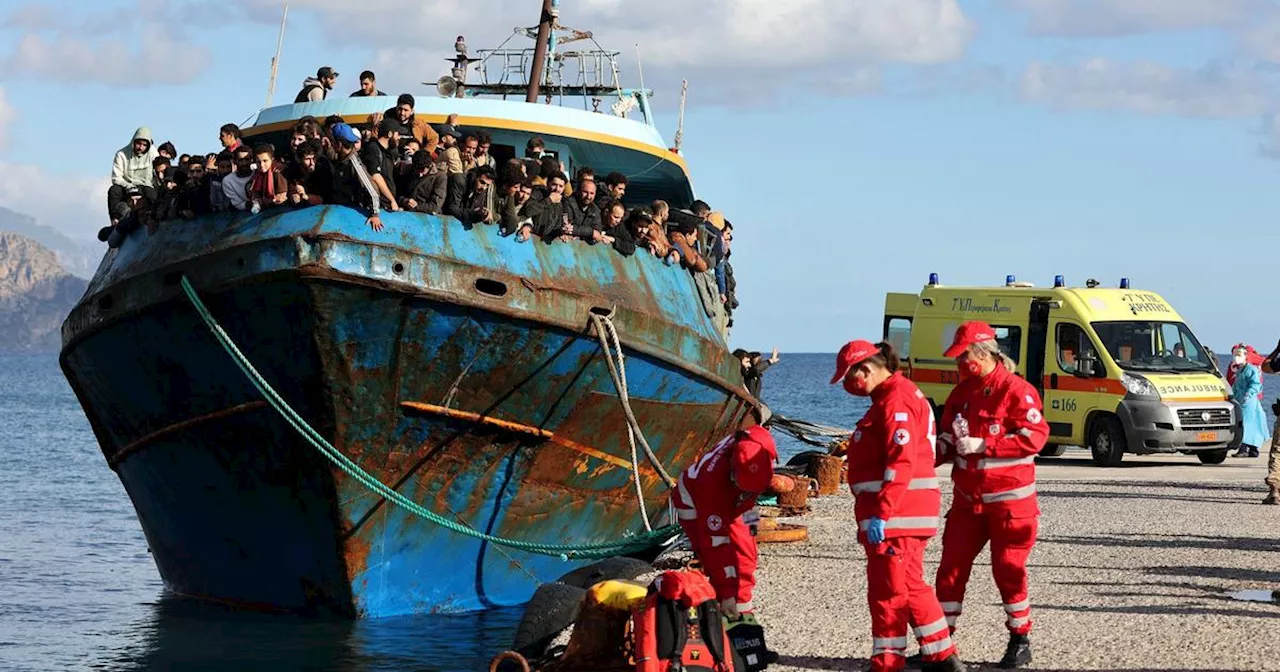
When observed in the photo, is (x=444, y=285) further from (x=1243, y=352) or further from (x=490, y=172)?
(x=1243, y=352)

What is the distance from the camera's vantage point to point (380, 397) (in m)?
12.4

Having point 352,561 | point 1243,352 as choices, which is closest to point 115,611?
point 352,561

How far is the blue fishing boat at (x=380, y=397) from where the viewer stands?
475 inches

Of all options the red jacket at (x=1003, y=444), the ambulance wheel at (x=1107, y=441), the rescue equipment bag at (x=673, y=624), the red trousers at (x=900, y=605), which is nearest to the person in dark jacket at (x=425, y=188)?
the red jacket at (x=1003, y=444)

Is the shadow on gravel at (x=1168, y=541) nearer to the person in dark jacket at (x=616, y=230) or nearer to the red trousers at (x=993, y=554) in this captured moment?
the person in dark jacket at (x=616, y=230)

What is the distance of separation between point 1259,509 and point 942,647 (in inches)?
384

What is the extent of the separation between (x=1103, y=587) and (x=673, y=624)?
4797 mm

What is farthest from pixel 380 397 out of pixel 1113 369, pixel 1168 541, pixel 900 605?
pixel 1113 369

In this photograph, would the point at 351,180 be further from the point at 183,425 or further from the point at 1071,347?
the point at 1071,347

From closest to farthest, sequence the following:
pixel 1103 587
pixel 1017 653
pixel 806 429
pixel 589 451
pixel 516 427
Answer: pixel 1017 653 < pixel 1103 587 < pixel 516 427 < pixel 589 451 < pixel 806 429

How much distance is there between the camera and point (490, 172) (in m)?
12.4

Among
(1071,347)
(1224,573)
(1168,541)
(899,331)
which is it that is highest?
(899,331)

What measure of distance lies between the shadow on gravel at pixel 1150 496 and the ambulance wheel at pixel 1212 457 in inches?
175

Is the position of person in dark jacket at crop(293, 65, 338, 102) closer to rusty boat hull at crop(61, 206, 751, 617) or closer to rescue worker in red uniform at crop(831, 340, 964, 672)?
rusty boat hull at crop(61, 206, 751, 617)
